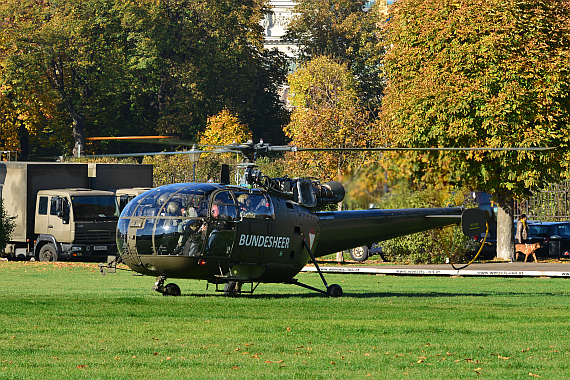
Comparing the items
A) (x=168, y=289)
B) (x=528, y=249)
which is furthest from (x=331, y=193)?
(x=528, y=249)

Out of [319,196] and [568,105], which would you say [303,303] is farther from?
[568,105]

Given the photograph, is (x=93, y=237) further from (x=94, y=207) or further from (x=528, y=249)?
(x=528, y=249)

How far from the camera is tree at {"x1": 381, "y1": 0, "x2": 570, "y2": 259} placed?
33.8m

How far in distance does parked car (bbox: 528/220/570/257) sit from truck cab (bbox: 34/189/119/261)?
1790 centimetres

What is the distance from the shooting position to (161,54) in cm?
7506

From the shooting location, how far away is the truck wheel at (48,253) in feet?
113

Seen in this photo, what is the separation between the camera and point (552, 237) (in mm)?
38219

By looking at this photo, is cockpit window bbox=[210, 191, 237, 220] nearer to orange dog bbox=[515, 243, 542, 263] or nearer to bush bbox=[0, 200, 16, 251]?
bush bbox=[0, 200, 16, 251]

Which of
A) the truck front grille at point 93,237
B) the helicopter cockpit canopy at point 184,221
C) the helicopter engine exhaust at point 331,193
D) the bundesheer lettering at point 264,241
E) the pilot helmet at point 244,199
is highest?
the helicopter engine exhaust at point 331,193

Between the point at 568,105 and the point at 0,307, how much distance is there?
25.5 metres

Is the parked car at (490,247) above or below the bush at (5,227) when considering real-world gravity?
below

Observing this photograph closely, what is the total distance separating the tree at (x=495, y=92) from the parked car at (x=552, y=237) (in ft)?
9.63

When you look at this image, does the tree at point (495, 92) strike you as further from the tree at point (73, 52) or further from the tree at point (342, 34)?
the tree at point (342, 34)

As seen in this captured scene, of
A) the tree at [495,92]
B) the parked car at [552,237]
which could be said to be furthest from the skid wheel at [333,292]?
the parked car at [552,237]
